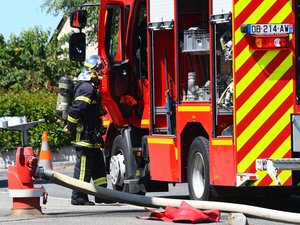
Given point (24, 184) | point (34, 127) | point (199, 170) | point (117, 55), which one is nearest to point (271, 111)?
point (199, 170)

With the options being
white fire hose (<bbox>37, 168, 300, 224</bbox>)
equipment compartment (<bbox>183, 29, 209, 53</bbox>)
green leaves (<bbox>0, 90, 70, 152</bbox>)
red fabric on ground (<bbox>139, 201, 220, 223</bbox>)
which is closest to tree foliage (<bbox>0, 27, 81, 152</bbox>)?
green leaves (<bbox>0, 90, 70, 152</bbox>)

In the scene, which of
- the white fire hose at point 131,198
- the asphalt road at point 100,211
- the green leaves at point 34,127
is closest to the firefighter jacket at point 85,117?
the asphalt road at point 100,211

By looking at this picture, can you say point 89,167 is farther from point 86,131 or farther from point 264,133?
point 264,133

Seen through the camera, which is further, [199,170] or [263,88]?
[199,170]

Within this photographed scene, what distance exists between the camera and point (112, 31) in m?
16.1

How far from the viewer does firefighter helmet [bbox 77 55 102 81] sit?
14367mm

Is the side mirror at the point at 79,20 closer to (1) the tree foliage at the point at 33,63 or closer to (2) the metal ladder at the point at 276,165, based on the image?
(2) the metal ladder at the point at 276,165

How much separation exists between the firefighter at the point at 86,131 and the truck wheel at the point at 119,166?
741mm

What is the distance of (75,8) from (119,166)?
18938 mm

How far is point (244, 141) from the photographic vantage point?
39.3ft

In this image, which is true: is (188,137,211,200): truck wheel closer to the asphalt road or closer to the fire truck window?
the asphalt road

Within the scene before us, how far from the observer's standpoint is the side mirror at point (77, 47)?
1576cm

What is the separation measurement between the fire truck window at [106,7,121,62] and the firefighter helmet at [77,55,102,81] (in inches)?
45.3

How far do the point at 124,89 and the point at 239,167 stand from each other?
3.62 metres
